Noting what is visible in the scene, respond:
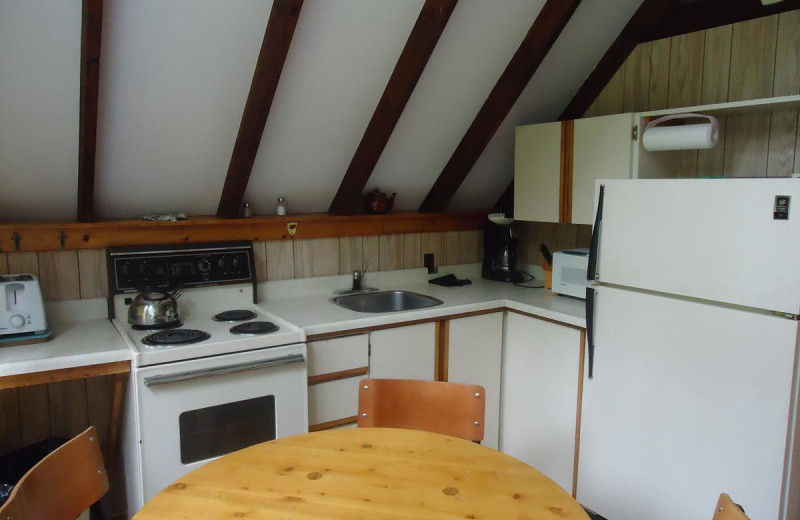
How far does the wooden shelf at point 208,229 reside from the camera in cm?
247

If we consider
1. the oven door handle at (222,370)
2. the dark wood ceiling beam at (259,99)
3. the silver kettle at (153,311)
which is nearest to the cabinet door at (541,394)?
the oven door handle at (222,370)

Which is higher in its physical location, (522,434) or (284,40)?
(284,40)

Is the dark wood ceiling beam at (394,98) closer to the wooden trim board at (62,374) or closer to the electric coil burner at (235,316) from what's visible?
the electric coil burner at (235,316)

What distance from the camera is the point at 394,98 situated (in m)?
2.64

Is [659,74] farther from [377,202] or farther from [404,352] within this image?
[404,352]

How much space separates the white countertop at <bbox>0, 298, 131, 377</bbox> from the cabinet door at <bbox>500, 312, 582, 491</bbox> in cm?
179

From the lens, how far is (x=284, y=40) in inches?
85.4

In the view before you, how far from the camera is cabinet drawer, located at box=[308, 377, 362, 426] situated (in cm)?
258

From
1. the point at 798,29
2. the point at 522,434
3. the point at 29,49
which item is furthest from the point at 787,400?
the point at 29,49

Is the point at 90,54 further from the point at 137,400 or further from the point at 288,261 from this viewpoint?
the point at 288,261

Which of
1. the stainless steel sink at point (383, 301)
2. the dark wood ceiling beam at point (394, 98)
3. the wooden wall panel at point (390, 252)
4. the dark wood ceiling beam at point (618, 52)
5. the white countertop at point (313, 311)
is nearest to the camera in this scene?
the white countertop at point (313, 311)

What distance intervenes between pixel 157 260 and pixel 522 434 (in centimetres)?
194

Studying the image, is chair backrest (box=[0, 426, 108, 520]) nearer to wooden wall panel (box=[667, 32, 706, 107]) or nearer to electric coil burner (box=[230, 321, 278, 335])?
electric coil burner (box=[230, 321, 278, 335])

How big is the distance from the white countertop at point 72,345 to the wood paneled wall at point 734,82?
2.61m
